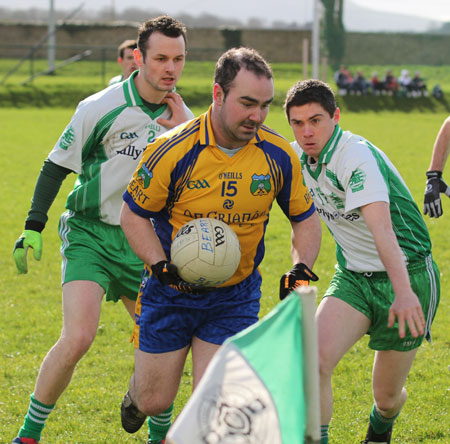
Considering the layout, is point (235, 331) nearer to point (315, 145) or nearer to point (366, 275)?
point (366, 275)

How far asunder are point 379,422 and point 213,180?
5.85ft

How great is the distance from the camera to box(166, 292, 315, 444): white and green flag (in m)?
2.76

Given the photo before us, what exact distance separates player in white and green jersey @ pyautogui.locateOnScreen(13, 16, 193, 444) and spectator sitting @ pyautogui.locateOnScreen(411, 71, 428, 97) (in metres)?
32.7

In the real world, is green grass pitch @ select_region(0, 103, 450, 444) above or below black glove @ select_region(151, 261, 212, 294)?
below

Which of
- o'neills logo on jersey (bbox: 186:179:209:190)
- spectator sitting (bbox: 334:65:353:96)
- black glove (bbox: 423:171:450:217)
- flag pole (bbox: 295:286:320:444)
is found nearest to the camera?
flag pole (bbox: 295:286:320:444)

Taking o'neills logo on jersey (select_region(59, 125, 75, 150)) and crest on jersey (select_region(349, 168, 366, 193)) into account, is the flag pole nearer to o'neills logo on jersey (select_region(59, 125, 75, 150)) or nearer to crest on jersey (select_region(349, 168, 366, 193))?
crest on jersey (select_region(349, 168, 366, 193))

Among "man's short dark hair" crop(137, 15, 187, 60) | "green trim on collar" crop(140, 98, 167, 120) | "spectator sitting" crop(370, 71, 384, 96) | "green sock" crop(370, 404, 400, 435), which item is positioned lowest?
"spectator sitting" crop(370, 71, 384, 96)

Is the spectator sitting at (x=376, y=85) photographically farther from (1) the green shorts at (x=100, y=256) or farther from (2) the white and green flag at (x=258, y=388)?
(2) the white and green flag at (x=258, y=388)

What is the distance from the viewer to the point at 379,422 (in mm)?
4480

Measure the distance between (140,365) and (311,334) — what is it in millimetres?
1635

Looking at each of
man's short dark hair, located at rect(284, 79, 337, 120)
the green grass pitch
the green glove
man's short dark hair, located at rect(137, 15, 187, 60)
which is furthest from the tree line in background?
man's short dark hair, located at rect(284, 79, 337, 120)

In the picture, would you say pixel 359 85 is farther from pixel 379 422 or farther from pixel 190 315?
pixel 190 315

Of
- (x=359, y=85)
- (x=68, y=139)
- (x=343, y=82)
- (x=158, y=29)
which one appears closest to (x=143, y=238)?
(x=68, y=139)

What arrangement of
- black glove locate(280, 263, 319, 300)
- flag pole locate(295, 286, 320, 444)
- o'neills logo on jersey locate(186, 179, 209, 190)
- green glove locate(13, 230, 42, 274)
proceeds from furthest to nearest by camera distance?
green glove locate(13, 230, 42, 274), o'neills logo on jersey locate(186, 179, 209, 190), black glove locate(280, 263, 319, 300), flag pole locate(295, 286, 320, 444)
